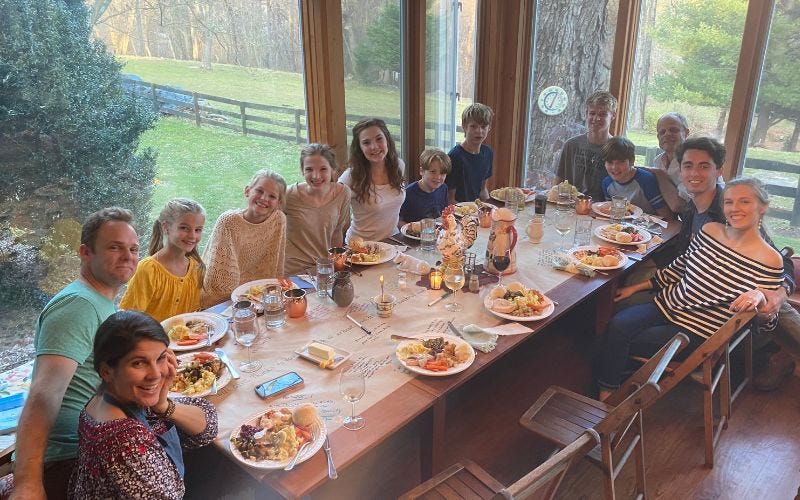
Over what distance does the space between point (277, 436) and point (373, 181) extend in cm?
221

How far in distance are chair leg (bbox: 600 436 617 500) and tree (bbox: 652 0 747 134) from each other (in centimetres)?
304

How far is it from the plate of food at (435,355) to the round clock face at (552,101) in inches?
134

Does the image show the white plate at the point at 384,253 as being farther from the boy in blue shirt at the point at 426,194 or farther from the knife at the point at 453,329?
the boy in blue shirt at the point at 426,194

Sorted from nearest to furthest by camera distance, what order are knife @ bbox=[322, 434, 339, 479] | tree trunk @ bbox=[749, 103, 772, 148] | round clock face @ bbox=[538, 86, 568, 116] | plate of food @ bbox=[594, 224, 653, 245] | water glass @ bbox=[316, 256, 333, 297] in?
knife @ bbox=[322, 434, 339, 479], water glass @ bbox=[316, 256, 333, 297], plate of food @ bbox=[594, 224, 653, 245], tree trunk @ bbox=[749, 103, 772, 148], round clock face @ bbox=[538, 86, 568, 116]

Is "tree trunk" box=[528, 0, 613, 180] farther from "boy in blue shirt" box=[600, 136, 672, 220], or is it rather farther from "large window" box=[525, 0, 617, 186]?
"boy in blue shirt" box=[600, 136, 672, 220]

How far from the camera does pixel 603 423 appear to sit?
1702 millimetres

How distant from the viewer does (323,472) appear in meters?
1.42

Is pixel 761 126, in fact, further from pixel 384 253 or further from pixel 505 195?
pixel 384 253

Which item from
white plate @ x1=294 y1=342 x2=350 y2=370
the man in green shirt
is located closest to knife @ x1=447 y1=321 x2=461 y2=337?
white plate @ x1=294 y1=342 x2=350 y2=370

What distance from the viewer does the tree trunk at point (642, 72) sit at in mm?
4141

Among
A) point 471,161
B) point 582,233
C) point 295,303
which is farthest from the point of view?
point 471,161

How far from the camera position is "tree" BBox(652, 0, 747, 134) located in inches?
149

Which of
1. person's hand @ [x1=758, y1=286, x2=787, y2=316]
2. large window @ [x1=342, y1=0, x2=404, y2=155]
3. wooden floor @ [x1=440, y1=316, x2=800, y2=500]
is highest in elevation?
large window @ [x1=342, y1=0, x2=404, y2=155]

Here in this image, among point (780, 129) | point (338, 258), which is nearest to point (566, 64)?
point (780, 129)
